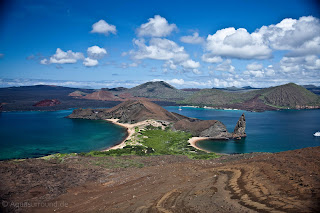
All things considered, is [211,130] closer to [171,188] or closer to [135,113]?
[135,113]

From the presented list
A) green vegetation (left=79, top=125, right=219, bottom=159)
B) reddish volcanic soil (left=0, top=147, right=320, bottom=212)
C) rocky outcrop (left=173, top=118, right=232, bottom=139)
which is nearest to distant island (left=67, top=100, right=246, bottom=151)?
rocky outcrop (left=173, top=118, right=232, bottom=139)

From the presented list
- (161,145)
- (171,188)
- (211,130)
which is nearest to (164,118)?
(211,130)

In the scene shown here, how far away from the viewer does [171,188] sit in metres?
17.9

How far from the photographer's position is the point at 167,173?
77.6ft

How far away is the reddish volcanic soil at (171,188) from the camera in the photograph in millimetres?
12719

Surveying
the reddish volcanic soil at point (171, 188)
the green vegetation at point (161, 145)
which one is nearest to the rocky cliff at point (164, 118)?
the green vegetation at point (161, 145)

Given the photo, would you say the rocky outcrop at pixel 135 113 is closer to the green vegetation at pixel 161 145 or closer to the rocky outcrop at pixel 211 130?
the green vegetation at pixel 161 145

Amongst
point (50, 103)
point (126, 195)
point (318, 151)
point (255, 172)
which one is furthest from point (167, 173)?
point (50, 103)

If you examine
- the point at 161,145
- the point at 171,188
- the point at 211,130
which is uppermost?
the point at 171,188

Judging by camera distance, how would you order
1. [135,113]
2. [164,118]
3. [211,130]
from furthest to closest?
1. [135,113]
2. [164,118]
3. [211,130]

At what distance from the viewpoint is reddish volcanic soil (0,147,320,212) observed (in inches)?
501

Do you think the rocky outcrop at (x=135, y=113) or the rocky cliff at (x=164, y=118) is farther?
the rocky outcrop at (x=135, y=113)

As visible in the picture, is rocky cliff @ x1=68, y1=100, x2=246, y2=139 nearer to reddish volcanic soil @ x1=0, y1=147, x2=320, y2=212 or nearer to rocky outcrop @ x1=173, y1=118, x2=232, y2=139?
rocky outcrop @ x1=173, y1=118, x2=232, y2=139

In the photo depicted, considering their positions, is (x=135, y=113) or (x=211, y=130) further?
(x=135, y=113)
